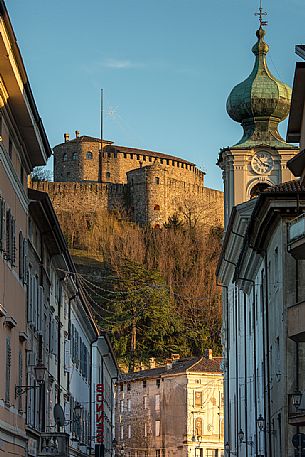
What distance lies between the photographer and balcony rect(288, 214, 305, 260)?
874 inches

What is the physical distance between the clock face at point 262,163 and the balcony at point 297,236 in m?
32.5

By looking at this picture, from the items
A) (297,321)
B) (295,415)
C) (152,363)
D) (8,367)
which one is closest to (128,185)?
(152,363)

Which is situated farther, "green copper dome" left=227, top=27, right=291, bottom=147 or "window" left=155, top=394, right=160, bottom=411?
"window" left=155, top=394, right=160, bottom=411

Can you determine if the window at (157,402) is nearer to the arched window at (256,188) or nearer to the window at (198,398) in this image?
the window at (198,398)

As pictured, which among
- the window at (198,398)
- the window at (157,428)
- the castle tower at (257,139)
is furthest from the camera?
the window at (157,428)

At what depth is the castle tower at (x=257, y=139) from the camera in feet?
183

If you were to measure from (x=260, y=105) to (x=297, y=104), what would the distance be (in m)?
36.0

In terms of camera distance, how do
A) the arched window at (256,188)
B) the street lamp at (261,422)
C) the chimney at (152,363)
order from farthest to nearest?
1. the chimney at (152,363)
2. the arched window at (256,188)
3. the street lamp at (261,422)

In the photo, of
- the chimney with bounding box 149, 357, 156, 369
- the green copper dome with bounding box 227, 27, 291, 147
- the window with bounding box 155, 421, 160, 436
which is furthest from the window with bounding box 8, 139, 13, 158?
the chimney with bounding box 149, 357, 156, 369

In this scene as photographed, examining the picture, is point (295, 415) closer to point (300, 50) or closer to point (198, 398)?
point (300, 50)

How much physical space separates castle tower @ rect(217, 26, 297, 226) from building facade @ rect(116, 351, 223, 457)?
34114mm

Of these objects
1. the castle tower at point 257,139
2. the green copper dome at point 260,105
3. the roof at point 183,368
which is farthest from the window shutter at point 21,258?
the roof at point 183,368

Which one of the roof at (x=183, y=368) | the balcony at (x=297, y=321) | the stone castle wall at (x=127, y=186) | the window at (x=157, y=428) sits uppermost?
the stone castle wall at (x=127, y=186)

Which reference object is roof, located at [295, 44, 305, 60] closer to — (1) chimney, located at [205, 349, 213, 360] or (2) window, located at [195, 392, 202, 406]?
(2) window, located at [195, 392, 202, 406]
